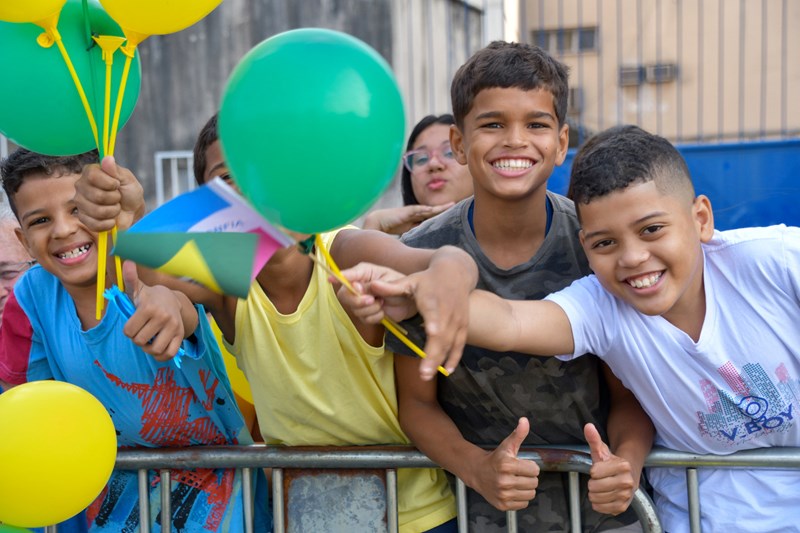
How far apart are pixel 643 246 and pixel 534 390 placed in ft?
1.71

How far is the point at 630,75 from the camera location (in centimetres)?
868

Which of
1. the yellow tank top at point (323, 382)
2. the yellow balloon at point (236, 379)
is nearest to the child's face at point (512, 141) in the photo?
the yellow tank top at point (323, 382)

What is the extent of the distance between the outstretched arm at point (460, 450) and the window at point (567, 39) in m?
4.87

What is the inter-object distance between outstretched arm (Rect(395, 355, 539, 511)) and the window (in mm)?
4868

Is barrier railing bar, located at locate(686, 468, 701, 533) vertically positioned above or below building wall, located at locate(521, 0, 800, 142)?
below

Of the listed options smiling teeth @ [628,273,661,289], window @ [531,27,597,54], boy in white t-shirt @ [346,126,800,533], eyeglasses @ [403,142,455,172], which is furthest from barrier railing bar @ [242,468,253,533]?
window @ [531,27,597,54]

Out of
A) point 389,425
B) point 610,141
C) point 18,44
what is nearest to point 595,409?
point 389,425

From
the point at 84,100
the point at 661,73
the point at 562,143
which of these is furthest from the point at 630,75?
the point at 84,100

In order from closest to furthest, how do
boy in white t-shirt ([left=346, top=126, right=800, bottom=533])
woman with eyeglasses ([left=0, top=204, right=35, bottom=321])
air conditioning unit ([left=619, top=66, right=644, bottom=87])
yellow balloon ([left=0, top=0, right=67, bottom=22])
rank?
1. yellow balloon ([left=0, top=0, right=67, bottom=22])
2. boy in white t-shirt ([left=346, top=126, right=800, bottom=533])
3. woman with eyeglasses ([left=0, top=204, right=35, bottom=321])
4. air conditioning unit ([left=619, top=66, right=644, bottom=87])

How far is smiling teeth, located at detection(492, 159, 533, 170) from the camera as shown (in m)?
2.71

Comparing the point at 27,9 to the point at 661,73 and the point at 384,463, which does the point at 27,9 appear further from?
the point at 661,73

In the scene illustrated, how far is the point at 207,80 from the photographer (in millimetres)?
9039

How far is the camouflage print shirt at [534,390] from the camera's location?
2623 mm

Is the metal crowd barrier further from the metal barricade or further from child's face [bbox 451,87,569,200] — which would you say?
child's face [bbox 451,87,569,200]
